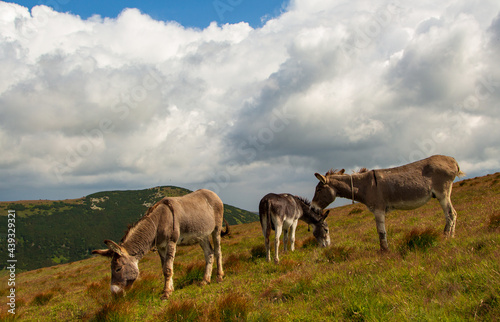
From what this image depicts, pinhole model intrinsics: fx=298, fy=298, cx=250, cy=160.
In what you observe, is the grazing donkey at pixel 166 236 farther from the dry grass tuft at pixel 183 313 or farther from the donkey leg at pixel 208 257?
the dry grass tuft at pixel 183 313

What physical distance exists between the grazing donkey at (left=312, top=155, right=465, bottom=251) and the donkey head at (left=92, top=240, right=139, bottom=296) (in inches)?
292

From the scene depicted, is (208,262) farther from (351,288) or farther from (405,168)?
(405,168)

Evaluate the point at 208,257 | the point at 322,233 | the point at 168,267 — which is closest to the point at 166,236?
A: the point at 168,267

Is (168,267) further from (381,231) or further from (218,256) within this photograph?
(381,231)

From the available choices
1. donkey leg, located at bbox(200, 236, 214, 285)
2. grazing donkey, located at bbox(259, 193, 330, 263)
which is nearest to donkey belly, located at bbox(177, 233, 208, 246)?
donkey leg, located at bbox(200, 236, 214, 285)

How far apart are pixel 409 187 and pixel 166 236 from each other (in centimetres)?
785

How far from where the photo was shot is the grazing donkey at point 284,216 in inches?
508

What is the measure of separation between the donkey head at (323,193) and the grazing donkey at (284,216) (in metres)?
0.86

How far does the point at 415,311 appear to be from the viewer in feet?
13.9

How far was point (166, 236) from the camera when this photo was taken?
9.56 metres

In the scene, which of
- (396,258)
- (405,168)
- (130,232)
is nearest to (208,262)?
(130,232)

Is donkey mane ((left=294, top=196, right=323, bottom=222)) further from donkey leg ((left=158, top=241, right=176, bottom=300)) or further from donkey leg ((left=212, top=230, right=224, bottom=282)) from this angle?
donkey leg ((left=158, top=241, right=176, bottom=300))

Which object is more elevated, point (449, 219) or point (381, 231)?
point (449, 219)

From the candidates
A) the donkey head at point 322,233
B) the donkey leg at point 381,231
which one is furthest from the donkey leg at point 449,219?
the donkey head at point 322,233
